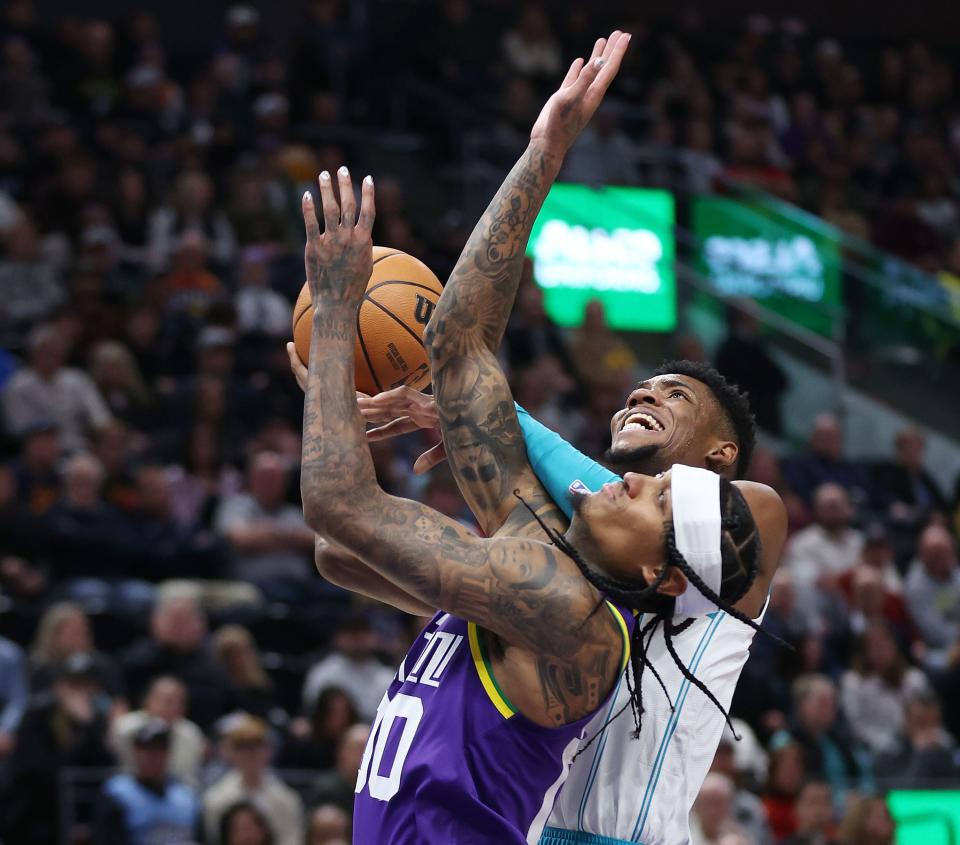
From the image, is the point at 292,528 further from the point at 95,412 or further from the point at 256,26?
the point at 256,26

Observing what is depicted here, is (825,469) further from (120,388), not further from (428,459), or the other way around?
(428,459)

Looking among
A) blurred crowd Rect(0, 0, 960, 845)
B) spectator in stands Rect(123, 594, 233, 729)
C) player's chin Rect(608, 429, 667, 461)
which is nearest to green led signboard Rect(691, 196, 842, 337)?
blurred crowd Rect(0, 0, 960, 845)

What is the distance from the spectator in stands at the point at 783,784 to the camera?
8570mm

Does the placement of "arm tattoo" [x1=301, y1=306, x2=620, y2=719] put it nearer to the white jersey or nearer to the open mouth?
the white jersey

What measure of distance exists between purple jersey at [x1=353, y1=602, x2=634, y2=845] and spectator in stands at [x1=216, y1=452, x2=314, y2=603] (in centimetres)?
612

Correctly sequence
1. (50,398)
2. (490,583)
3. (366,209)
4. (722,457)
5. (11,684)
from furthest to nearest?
1. (50,398)
2. (11,684)
3. (722,457)
4. (366,209)
5. (490,583)

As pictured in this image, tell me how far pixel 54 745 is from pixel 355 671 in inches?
69.1

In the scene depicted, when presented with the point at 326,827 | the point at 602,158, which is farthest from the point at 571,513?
the point at 602,158

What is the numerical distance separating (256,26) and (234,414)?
5.44 metres

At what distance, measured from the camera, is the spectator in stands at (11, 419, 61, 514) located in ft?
29.2

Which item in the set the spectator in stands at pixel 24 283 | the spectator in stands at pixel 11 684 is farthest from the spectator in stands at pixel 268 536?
the spectator in stands at pixel 24 283

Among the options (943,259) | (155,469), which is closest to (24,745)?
(155,469)

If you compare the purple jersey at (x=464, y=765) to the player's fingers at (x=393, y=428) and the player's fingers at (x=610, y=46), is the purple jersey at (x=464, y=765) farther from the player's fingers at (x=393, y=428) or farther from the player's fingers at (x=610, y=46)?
the player's fingers at (x=610, y=46)

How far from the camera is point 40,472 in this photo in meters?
8.98
